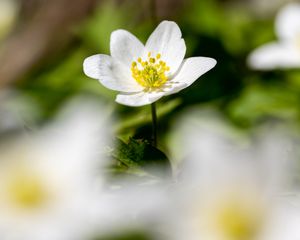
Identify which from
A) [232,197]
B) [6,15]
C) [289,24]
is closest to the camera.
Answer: [232,197]

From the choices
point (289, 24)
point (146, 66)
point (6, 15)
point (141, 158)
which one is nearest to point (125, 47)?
point (146, 66)

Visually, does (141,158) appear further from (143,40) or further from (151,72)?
(143,40)

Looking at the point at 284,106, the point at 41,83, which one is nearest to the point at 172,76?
the point at 284,106

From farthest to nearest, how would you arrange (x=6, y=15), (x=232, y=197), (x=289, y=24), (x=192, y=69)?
(x=6, y=15), (x=289, y=24), (x=192, y=69), (x=232, y=197)

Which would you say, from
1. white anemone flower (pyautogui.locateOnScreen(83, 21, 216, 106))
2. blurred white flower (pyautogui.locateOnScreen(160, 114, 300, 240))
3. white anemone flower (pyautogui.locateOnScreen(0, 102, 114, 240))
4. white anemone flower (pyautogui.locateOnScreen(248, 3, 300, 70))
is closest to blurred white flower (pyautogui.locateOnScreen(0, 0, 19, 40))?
white anemone flower (pyautogui.locateOnScreen(248, 3, 300, 70))

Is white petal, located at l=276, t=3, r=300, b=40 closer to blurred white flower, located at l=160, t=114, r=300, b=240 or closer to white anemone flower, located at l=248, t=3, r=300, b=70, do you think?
white anemone flower, located at l=248, t=3, r=300, b=70

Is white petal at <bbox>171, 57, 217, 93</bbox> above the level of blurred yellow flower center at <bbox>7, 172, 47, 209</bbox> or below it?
above

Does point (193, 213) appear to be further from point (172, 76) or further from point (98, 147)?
point (172, 76)
